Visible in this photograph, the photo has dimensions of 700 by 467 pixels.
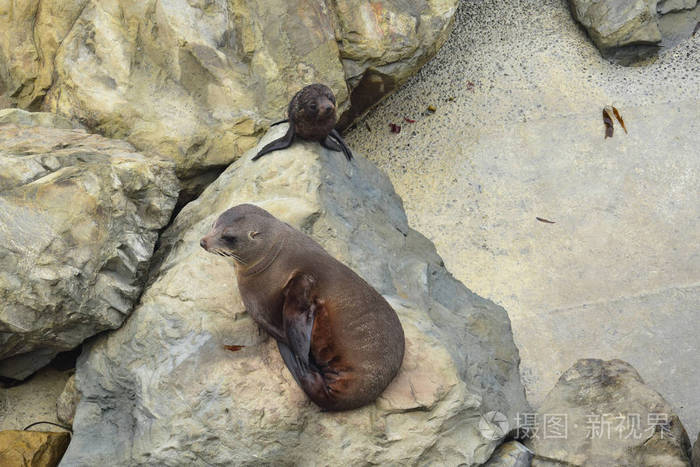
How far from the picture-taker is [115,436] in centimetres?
427

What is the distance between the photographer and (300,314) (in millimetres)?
3754

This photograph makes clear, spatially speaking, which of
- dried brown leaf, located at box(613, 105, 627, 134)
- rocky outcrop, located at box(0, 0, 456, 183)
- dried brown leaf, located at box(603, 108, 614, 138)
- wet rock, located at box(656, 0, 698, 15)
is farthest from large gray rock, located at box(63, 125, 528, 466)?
wet rock, located at box(656, 0, 698, 15)

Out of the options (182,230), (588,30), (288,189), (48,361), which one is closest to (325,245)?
(288,189)

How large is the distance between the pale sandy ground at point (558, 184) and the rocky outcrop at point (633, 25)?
0.14 m

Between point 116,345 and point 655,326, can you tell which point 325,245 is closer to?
point 116,345

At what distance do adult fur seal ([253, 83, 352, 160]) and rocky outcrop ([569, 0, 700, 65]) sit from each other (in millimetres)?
3258

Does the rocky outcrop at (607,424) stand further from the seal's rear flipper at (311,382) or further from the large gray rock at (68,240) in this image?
the large gray rock at (68,240)

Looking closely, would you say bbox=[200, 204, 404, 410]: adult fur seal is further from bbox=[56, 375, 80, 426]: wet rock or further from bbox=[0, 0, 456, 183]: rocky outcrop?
bbox=[0, 0, 456, 183]: rocky outcrop

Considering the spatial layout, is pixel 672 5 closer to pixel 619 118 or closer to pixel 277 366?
pixel 619 118

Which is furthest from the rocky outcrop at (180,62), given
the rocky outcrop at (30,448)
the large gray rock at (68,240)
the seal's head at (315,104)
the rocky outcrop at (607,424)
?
the rocky outcrop at (607,424)

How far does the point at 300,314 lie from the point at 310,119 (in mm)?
1992

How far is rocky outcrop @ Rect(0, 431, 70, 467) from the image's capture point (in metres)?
4.32

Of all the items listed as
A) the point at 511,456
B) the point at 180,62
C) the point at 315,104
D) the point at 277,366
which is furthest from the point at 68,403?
the point at 180,62

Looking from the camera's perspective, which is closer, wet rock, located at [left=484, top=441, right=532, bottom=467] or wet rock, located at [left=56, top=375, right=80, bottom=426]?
wet rock, located at [left=484, top=441, right=532, bottom=467]
